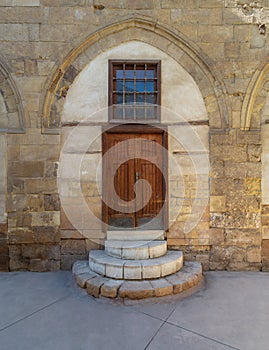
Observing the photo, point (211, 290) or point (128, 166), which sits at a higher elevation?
point (128, 166)

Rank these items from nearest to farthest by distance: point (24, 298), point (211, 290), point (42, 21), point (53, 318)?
point (53, 318) → point (24, 298) → point (211, 290) → point (42, 21)

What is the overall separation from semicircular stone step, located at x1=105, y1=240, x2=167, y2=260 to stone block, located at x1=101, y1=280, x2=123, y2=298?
43cm

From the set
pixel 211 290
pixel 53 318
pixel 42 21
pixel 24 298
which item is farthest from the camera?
pixel 42 21

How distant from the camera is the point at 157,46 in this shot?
12.1 feet

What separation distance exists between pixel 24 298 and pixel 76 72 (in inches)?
134

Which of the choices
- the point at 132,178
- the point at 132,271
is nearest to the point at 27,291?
the point at 132,271

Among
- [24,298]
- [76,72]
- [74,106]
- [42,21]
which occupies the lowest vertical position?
[24,298]

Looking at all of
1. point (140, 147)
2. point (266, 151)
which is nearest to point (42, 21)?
point (140, 147)

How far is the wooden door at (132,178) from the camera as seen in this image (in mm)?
3725

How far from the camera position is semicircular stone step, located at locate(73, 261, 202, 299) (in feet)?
8.85

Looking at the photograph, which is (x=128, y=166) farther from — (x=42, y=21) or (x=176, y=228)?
(x=42, y=21)

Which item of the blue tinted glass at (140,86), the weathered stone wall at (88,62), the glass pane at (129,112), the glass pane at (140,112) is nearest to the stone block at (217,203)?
the weathered stone wall at (88,62)

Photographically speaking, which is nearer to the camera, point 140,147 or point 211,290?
point 211,290

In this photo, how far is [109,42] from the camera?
12.0 feet
